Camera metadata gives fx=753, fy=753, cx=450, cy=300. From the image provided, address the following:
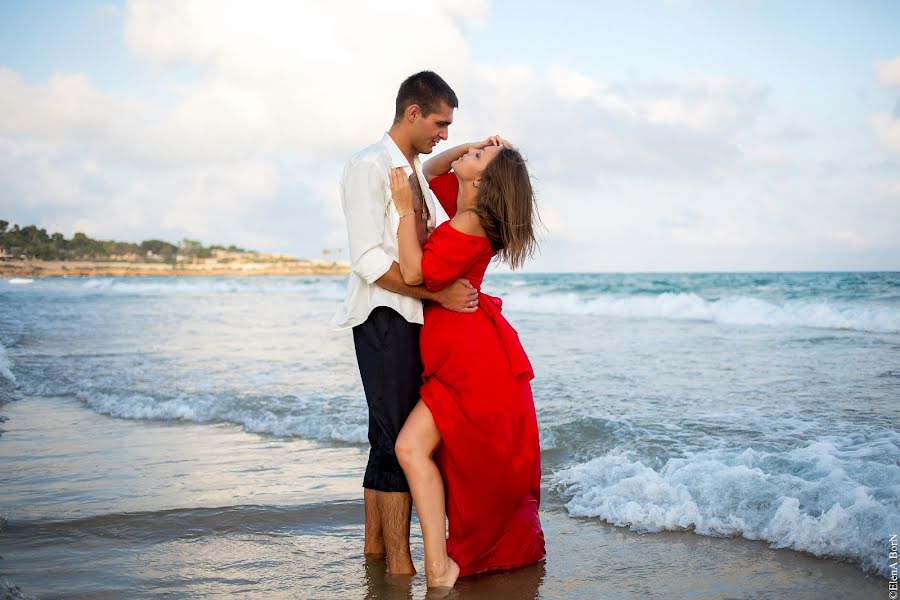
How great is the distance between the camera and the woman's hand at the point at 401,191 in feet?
10.5

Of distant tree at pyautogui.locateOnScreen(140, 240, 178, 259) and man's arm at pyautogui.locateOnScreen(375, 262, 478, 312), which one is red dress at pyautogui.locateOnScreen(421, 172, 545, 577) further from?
distant tree at pyautogui.locateOnScreen(140, 240, 178, 259)

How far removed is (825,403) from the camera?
21.7ft

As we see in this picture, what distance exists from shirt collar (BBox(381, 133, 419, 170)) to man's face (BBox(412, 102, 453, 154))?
0.32ft

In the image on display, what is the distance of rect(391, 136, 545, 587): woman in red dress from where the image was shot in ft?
10.6

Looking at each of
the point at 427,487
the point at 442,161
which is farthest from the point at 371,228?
the point at 427,487

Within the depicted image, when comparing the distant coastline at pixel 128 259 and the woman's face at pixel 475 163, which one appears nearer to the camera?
the woman's face at pixel 475 163

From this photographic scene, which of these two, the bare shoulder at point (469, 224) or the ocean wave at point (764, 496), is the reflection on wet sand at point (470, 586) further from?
the bare shoulder at point (469, 224)

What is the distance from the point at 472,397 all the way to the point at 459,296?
1.46 ft

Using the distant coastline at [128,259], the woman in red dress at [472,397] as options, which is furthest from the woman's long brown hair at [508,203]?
the distant coastline at [128,259]

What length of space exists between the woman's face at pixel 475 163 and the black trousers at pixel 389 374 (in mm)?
687

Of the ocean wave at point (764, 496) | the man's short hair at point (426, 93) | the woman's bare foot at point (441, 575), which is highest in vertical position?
the man's short hair at point (426, 93)

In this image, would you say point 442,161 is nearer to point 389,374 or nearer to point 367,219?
point 367,219

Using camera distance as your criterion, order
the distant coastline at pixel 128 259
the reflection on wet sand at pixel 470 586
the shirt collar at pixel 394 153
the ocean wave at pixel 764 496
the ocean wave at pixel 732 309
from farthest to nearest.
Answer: the distant coastline at pixel 128 259
the ocean wave at pixel 732 309
the ocean wave at pixel 764 496
the shirt collar at pixel 394 153
the reflection on wet sand at pixel 470 586

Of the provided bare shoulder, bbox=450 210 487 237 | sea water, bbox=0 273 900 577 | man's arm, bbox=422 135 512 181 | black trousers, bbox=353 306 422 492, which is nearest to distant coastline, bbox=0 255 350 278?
sea water, bbox=0 273 900 577
